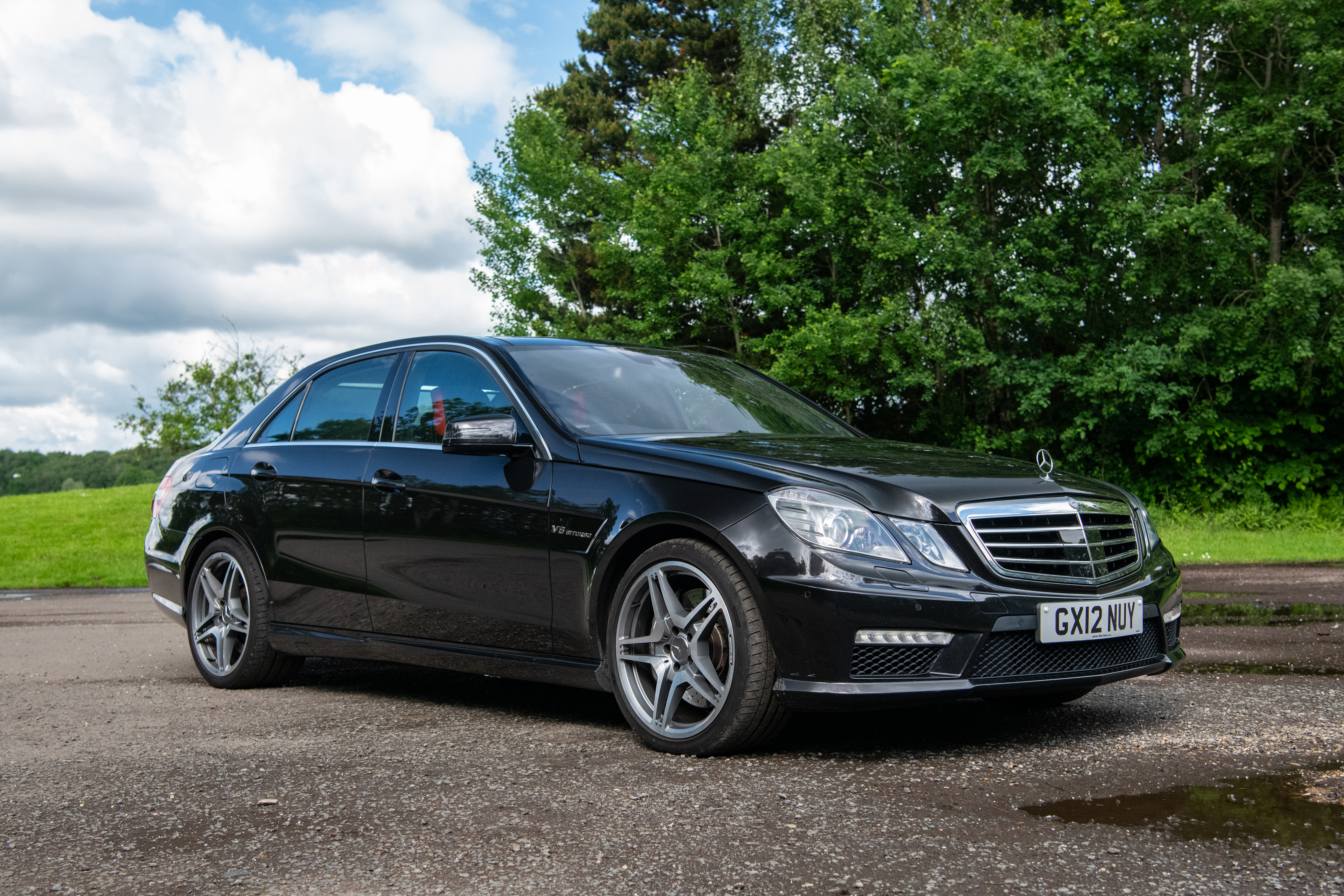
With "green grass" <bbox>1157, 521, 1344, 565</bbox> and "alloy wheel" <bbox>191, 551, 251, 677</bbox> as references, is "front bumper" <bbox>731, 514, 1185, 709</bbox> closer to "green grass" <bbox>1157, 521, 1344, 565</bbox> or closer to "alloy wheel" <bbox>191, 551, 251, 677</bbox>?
"alloy wheel" <bbox>191, 551, 251, 677</bbox>

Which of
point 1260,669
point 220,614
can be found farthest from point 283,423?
point 1260,669

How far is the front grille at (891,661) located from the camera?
380cm

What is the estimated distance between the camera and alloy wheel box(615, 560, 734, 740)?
4047mm

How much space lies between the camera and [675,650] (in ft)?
13.6

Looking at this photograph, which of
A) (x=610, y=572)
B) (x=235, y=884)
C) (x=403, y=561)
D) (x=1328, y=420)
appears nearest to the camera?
(x=235, y=884)

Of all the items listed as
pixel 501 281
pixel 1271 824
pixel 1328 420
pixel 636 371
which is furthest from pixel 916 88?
pixel 1271 824

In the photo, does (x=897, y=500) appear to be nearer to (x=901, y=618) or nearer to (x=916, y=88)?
(x=901, y=618)

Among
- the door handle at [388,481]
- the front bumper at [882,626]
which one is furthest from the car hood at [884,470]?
the door handle at [388,481]

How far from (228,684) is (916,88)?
23345 millimetres

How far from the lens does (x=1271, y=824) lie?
3051 millimetres

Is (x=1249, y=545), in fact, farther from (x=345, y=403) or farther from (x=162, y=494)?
(x=162, y=494)

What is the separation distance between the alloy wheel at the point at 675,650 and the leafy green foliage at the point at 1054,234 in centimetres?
2071

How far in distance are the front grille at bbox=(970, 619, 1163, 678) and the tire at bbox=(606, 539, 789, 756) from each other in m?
0.69

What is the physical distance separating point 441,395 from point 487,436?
32.3 inches
